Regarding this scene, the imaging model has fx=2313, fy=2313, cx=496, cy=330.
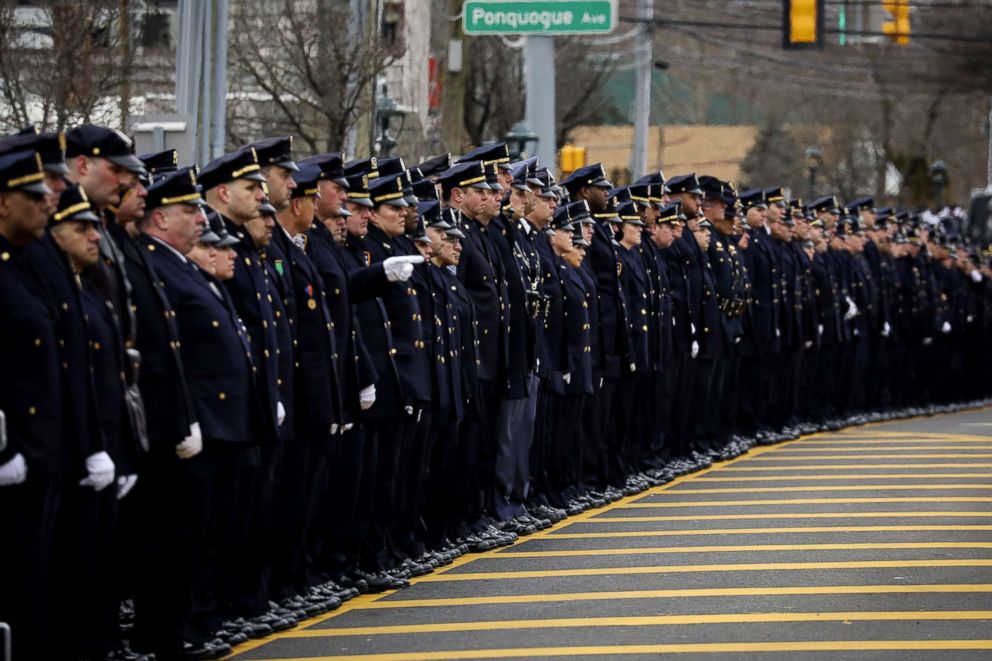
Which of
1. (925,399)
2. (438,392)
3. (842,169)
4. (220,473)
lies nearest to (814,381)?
(925,399)

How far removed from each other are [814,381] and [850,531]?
10634 mm

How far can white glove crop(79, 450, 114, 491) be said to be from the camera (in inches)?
364

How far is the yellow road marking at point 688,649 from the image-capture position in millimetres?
10188

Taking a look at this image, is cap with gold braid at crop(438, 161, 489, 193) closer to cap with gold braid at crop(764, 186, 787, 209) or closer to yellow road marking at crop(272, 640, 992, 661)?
yellow road marking at crop(272, 640, 992, 661)

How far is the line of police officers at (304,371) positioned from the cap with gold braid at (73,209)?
15mm

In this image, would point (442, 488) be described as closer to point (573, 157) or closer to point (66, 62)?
point (66, 62)

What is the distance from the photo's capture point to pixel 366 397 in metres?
12.2

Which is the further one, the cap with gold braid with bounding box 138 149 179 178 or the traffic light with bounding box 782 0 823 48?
the traffic light with bounding box 782 0 823 48

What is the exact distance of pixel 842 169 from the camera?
78188 millimetres

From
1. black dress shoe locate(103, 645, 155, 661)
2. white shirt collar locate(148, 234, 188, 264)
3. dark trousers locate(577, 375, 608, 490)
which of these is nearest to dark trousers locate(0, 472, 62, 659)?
black dress shoe locate(103, 645, 155, 661)

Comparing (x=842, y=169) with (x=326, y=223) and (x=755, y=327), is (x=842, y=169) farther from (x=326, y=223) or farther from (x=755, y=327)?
(x=326, y=223)

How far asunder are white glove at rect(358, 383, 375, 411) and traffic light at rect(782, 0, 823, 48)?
17336 mm

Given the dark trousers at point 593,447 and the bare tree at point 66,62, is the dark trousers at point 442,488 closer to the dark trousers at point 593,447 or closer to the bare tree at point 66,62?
the dark trousers at point 593,447

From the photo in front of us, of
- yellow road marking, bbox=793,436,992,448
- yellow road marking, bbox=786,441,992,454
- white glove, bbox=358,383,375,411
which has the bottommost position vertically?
yellow road marking, bbox=793,436,992,448
